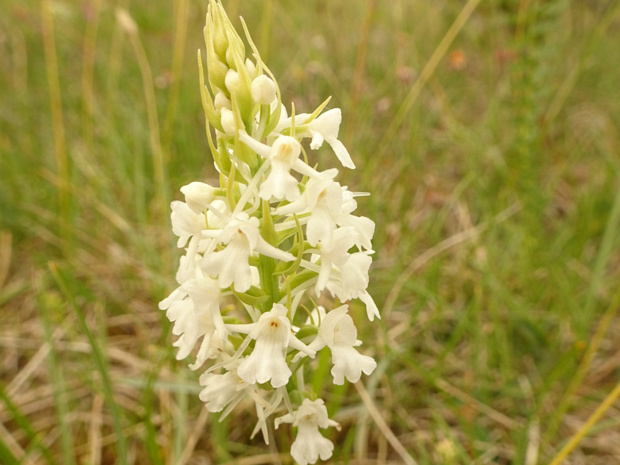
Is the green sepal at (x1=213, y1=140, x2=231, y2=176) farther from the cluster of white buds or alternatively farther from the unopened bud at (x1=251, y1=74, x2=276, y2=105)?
the unopened bud at (x1=251, y1=74, x2=276, y2=105)

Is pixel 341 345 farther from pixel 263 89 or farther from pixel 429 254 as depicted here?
pixel 429 254

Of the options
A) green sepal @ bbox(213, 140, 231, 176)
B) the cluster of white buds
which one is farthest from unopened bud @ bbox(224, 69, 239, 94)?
green sepal @ bbox(213, 140, 231, 176)

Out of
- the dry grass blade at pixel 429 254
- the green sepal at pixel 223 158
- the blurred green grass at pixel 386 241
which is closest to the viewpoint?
the green sepal at pixel 223 158

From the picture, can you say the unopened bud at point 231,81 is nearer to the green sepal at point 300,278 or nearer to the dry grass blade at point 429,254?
the green sepal at point 300,278

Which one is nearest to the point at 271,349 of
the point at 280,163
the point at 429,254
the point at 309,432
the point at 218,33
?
the point at 309,432

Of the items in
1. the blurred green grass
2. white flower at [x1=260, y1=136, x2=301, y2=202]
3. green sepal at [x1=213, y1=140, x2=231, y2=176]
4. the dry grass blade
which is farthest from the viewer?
the dry grass blade

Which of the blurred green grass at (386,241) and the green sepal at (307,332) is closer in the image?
the green sepal at (307,332)

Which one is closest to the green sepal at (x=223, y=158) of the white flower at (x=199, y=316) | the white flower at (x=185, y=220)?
the white flower at (x=185, y=220)

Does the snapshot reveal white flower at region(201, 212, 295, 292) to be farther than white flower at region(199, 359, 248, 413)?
No
